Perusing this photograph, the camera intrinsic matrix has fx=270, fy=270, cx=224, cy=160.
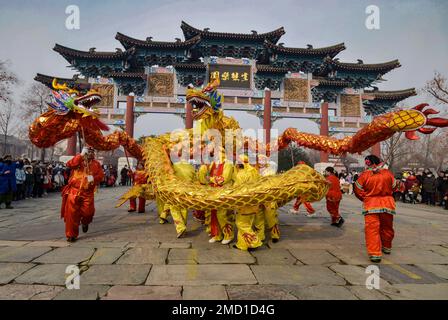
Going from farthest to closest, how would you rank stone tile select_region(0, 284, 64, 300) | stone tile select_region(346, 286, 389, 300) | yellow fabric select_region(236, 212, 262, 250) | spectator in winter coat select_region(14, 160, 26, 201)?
spectator in winter coat select_region(14, 160, 26, 201)
yellow fabric select_region(236, 212, 262, 250)
stone tile select_region(346, 286, 389, 300)
stone tile select_region(0, 284, 64, 300)

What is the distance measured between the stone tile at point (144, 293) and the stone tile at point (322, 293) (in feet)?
3.50

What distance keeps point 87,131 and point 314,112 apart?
752 inches

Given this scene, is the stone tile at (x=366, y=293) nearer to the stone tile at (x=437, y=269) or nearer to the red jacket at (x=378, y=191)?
the stone tile at (x=437, y=269)

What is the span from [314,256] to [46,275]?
10.3 feet

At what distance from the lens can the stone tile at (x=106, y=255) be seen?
3.23 meters

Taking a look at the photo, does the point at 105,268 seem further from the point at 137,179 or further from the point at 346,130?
the point at 346,130

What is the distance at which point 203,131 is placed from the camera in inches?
183

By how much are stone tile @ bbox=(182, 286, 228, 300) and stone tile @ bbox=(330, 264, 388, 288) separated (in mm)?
1325

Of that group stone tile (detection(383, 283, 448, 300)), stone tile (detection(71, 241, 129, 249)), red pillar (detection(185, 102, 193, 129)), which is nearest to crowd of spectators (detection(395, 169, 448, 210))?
stone tile (detection(383, 283, 448, 300))

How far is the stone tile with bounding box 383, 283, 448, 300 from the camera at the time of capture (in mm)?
2432

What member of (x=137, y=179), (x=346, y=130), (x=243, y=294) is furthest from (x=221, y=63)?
(x=243, y=294)

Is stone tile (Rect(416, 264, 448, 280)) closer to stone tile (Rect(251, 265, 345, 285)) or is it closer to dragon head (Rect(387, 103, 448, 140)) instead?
stone tile (Rect(251, 265, 345, 285))

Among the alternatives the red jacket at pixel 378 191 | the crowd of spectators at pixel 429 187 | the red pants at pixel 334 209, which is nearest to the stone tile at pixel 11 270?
the red jacket at pixel 378 191

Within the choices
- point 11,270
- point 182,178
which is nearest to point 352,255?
point 182,178
